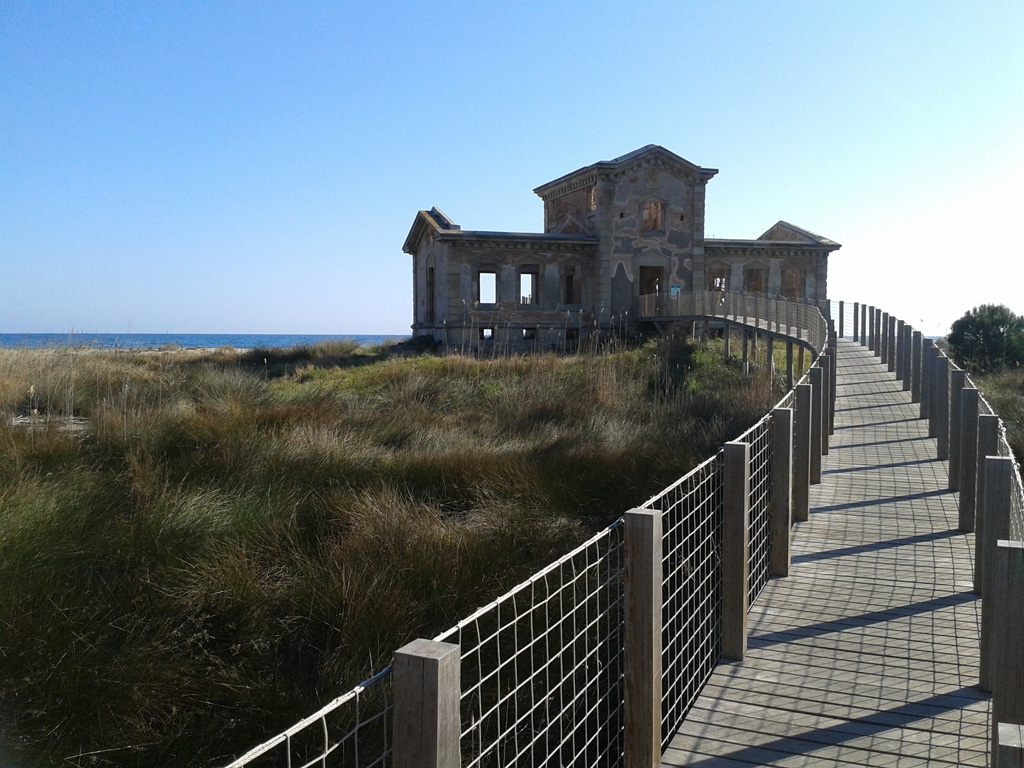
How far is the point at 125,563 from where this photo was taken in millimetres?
5441

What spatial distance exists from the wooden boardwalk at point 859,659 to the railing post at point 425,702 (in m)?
2.03

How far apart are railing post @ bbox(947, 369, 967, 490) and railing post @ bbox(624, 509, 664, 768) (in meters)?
5.79

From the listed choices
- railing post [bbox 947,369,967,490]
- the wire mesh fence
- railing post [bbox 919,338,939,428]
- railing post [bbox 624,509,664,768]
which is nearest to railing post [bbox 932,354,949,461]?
railing post [bbox 919,338,939,428]

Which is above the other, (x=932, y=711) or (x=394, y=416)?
(x=394, y=416)

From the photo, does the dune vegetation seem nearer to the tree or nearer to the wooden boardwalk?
the wooden boardwalk

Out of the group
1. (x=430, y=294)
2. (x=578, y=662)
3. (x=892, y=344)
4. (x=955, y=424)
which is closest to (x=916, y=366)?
(x=892, y=344)

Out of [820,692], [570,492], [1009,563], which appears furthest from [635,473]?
[1009,563]

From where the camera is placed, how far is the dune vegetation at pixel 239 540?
4422 millimetres

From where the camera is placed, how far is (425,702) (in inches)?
77.5

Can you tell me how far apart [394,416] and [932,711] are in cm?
739

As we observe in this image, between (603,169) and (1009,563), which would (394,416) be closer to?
(1009,563)

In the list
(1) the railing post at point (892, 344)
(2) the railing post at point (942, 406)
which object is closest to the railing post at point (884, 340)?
(1) the railing post at point (892, 344)

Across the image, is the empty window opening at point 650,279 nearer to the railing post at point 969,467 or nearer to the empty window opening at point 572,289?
the empty window opening at point 572,289

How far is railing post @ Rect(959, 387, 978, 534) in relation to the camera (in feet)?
22.1
